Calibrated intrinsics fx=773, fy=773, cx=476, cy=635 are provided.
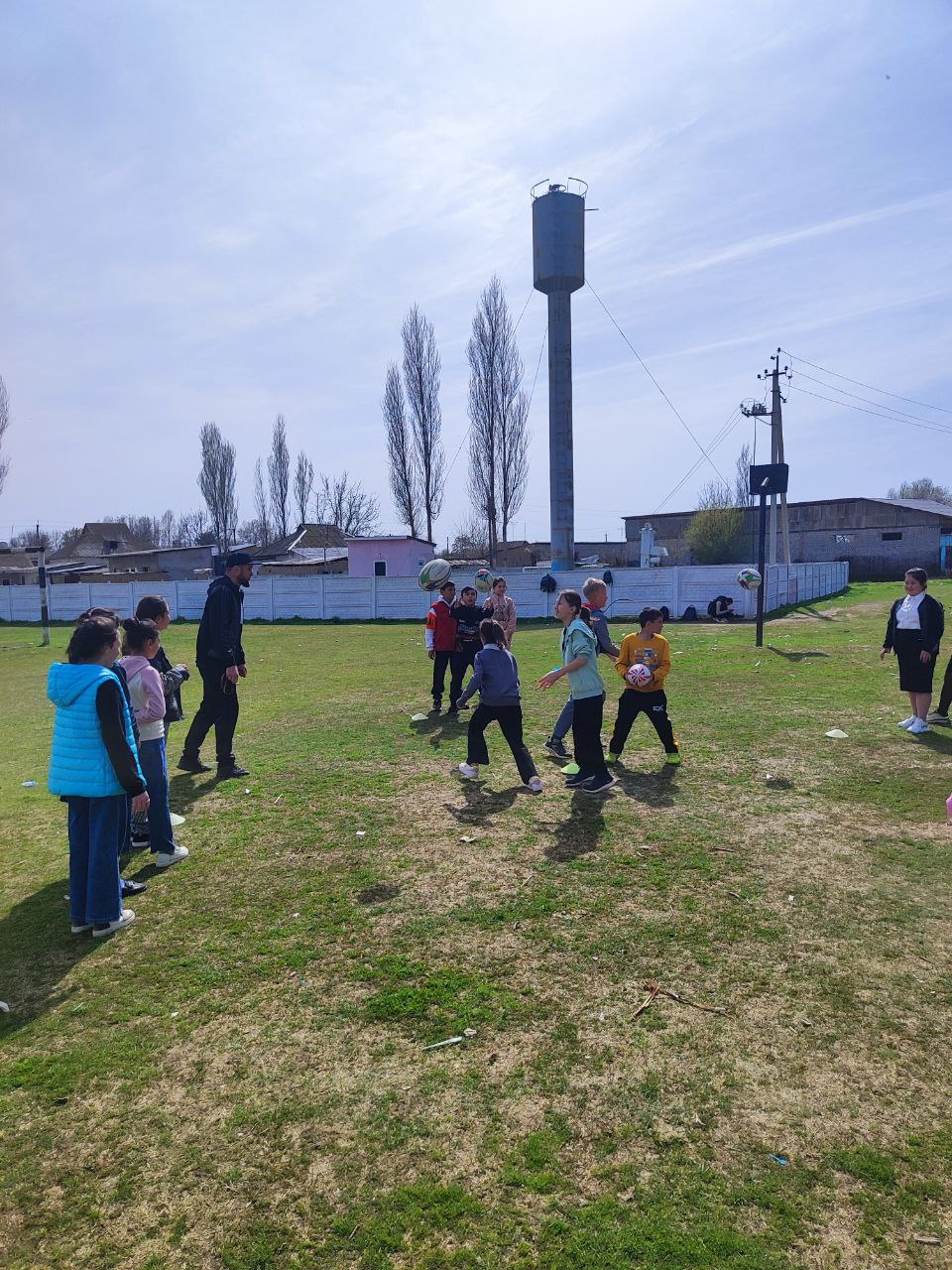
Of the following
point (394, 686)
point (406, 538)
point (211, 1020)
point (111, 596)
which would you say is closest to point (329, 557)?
point (406, 538)

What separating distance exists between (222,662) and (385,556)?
32.7 meters

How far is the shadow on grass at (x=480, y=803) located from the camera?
6300 millimetres

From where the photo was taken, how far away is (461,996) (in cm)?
372

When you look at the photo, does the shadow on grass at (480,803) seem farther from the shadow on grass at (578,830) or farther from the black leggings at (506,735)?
the shadow on grass at (578,830)

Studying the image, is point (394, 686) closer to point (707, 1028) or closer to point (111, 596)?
point (707, 1028)

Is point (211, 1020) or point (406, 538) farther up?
point (406, 538)

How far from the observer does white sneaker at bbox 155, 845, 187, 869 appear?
5.41 meters

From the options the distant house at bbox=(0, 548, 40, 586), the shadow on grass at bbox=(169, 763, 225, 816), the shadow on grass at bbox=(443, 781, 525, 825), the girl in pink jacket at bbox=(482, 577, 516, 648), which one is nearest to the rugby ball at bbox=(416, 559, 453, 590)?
the girl in pink jacket at bbox=(482, 577, 516, 648)

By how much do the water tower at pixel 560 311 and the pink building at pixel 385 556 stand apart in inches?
375

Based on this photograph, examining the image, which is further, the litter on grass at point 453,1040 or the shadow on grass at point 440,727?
the shadow on grass at point 440,727

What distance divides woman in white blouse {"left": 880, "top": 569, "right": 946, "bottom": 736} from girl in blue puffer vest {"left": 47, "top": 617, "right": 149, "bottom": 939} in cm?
814

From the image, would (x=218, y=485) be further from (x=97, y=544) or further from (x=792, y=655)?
(x=792, y=655)

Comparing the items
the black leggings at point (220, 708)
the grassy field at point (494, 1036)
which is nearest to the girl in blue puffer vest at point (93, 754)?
the grassy field at point (494, 1036)

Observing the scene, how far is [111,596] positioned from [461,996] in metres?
33.7
